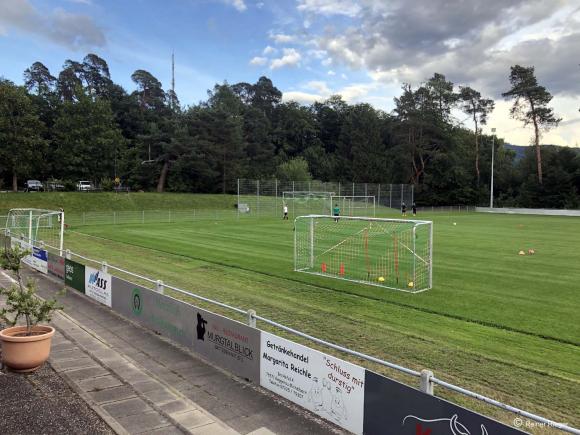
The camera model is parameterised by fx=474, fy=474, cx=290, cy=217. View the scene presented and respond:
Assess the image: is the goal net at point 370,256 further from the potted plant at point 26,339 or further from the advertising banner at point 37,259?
the potted plant at point 26,339

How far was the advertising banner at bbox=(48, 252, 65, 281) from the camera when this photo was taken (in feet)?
50.4

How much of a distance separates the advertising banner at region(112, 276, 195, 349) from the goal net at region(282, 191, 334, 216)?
41389mm

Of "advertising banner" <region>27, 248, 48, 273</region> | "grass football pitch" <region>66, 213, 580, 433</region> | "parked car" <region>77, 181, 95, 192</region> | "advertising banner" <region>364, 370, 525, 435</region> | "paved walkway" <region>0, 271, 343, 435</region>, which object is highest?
"parked car" <region>77, 181, 95, 192</region>

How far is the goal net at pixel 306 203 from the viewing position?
53.5 metres

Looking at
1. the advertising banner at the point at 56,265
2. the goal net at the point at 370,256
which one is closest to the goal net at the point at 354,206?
the goal net at the point at 370,256

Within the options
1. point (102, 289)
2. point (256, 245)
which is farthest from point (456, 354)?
point (256, 245)

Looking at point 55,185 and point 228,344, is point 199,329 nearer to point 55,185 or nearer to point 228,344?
point 228,344

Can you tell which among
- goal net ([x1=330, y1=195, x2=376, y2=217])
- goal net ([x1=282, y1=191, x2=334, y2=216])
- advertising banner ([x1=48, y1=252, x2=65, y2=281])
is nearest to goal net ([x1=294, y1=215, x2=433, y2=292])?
advertising banner ([x1=48, y1=252, x2=65, y2=281])

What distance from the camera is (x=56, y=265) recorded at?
1583 cm

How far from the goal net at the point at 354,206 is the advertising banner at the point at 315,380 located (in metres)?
48.3

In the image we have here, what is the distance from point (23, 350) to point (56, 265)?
9004 mm

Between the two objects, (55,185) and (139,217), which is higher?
(55,185)

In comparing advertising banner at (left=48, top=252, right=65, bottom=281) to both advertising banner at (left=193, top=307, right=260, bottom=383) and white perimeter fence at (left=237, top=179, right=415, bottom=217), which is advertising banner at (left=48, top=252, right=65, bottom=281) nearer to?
advertising banner at (left=193, top=307, right=260, bottom=383)

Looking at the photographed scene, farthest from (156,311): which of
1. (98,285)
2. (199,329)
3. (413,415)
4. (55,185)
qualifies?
(55,185)
